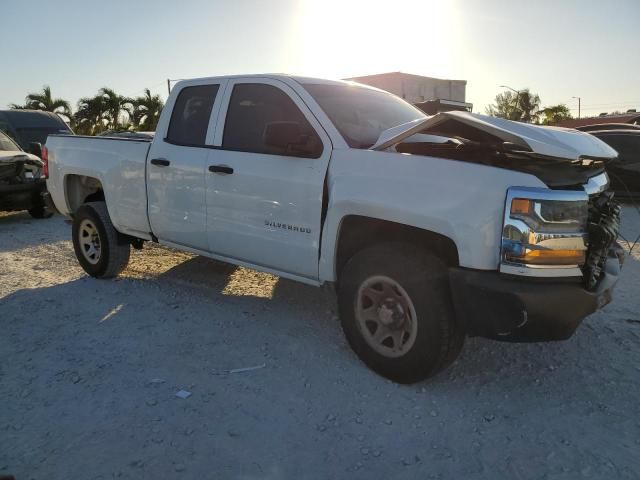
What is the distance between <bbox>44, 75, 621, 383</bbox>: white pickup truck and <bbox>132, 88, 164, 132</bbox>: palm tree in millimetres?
31611

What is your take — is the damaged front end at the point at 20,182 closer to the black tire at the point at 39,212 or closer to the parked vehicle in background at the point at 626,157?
the black tire at the point at 39,212

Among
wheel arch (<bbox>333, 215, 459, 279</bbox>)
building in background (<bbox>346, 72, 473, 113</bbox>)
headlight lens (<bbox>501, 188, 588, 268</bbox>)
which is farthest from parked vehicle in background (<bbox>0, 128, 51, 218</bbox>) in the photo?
building in background (<bbox>346, 72, 473, 113</bbox>)

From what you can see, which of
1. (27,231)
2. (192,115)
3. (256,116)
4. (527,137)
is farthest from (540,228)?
(27,231)

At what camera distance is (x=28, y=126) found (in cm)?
1234

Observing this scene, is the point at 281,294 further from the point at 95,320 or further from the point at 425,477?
the point at 425,477

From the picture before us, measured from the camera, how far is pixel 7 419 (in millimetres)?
2928

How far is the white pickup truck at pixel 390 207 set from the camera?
2.79m

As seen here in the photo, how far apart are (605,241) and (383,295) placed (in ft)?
4.17

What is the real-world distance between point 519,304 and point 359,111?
1971 millimetres

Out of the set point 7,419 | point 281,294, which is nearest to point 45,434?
point 7,419

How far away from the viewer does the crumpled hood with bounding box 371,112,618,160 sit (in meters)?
2.86

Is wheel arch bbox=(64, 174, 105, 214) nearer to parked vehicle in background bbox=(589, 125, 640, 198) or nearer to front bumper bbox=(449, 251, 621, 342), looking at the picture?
front bumper bbox=(449, 251, 621, 342)

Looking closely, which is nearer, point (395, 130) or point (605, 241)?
point (605, 241)

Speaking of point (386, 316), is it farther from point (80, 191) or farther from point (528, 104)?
point (528, 104)
